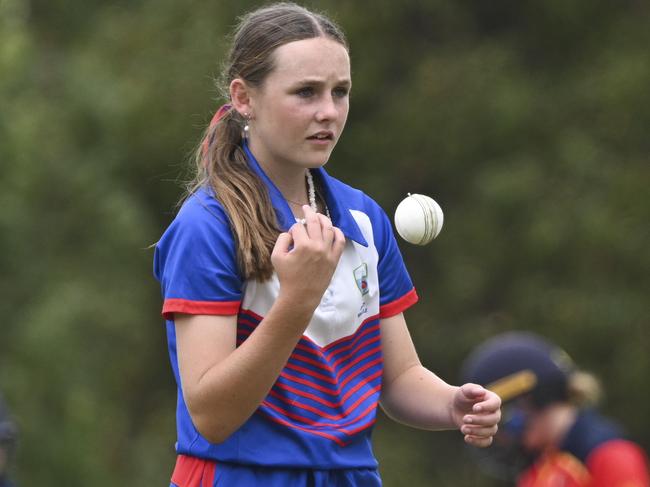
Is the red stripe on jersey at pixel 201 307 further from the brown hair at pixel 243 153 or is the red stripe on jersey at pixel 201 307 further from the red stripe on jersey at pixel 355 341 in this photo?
the red stripe on jersey at pixel 355 341

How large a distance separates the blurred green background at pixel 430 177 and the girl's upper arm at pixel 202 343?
8836 mm

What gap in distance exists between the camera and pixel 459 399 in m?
3.55

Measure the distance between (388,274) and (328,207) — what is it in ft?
0.83

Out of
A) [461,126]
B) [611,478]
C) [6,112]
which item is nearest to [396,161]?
[461,126]

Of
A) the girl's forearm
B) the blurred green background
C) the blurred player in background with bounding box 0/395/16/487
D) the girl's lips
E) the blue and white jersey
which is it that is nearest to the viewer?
the blue and white jersey

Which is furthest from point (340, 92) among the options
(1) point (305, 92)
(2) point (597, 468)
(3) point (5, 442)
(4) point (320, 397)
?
(2) point (597, 468)

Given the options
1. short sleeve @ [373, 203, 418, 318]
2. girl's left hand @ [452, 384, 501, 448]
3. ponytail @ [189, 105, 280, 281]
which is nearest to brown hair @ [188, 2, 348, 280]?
ponytail @ [189, 105, 280, 281]

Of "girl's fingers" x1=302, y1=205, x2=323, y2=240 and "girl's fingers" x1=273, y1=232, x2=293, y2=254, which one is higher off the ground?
"girl's fingers" x1=302, y1=205, x2=323, y2=240

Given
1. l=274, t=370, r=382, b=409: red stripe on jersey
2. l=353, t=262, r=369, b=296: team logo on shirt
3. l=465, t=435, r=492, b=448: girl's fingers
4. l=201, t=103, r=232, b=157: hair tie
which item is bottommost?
l=465, t=435, r=492, b=448: girl's fingers

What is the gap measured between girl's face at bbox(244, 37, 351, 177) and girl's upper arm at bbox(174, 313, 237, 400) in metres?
0.45

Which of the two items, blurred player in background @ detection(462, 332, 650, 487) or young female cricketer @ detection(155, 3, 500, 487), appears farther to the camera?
blurred player in background @ detection(462, 332, 650, 487)

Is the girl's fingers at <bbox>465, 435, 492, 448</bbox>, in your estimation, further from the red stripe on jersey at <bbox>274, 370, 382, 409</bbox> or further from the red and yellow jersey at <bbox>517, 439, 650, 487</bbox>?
the red and yellow jersey at <bbox>517, 439, 650, 487</bbox>

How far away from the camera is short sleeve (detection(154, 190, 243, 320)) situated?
3.29 meters

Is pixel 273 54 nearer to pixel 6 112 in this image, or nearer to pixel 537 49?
pixel 6 112
